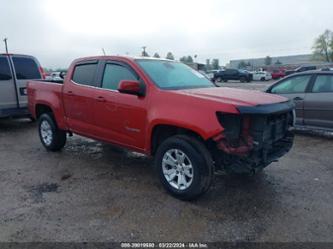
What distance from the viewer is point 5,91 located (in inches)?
334

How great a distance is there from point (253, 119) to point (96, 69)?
9.21ft

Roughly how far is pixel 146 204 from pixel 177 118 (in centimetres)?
113

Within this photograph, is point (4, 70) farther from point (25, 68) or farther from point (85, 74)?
point (85, 74)

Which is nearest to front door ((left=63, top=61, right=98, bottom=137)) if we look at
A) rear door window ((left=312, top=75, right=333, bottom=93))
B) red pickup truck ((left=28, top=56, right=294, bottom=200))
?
red pickup truck ((left=28, top=56, right=294, bottom=200))

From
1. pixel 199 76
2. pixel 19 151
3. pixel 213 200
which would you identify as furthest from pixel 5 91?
pixel 213 200

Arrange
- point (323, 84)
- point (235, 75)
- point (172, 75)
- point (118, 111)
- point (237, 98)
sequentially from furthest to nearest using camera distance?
point (235, 75), point (323, 84), point (172, 75), point (118, 111), point (237, 98)

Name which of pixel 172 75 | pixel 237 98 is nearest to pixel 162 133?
pixel 172 75

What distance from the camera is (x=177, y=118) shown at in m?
4.01

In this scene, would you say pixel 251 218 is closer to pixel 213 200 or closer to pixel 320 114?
pixel 213 200

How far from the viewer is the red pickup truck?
380cm

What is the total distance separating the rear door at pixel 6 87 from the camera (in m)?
8.45

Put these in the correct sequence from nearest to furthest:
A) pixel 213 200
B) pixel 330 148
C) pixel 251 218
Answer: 1. pixel 251 218
2. pixel 213 200
3. pixel 330 148

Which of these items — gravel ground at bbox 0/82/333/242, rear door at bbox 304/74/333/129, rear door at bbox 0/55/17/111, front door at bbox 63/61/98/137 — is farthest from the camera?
rear door at bbox 0/55/17/111

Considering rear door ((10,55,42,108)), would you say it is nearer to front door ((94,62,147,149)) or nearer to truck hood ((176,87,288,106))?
front door ((94,62,147,149))
